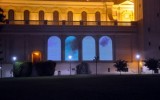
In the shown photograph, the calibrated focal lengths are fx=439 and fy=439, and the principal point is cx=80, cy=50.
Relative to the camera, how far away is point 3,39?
66688 millimetres

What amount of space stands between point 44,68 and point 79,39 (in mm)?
11306

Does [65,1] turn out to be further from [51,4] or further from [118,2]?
[118,2]

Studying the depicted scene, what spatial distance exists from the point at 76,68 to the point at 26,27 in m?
10.0

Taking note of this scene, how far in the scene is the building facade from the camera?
67062 millimetres

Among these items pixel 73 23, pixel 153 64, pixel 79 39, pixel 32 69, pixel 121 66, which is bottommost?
pixel 32 69

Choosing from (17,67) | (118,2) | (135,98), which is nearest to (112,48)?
(118,2)

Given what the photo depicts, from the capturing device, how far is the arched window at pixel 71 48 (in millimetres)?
68938

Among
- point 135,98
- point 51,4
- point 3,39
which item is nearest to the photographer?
point 135,98

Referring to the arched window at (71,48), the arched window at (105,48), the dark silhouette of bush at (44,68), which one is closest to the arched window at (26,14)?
the arched window at (71,48)

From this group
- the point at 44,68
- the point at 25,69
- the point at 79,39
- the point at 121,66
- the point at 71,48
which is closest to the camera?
the point at 25,69

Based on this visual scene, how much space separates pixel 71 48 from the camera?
227 feet

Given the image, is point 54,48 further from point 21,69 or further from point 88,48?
point 21,69

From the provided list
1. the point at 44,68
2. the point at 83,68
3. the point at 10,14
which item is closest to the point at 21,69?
the point at 44,68

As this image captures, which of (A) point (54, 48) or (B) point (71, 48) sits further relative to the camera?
(B) point (71, 48)
